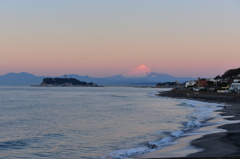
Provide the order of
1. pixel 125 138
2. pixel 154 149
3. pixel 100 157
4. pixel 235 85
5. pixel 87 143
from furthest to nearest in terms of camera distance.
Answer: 1. pixel 235 85
2. pixel 125 138
3. pixel 87 143
4. pixel 154 149
5. pixel 100 157

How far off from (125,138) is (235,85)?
87.1 meters

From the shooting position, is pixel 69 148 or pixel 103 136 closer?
pixel 69 148

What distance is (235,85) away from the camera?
98312 mm

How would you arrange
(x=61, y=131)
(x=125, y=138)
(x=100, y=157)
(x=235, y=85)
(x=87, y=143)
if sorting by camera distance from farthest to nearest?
1. (x=235, y=85)
2. (x=61, y=131)
3. (x=125, y=138)
4. (x=87, y=143)
5. (x=100, y=157)

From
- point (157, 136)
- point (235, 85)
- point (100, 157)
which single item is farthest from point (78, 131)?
point (235, 85)

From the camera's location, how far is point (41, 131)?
936 inches

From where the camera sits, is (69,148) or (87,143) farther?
(87,143)

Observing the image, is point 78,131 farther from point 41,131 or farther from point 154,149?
point 154,149

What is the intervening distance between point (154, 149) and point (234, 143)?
449 centimetres

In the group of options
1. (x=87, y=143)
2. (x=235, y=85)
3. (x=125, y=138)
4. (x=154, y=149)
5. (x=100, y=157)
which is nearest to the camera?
(x=100, y=157)

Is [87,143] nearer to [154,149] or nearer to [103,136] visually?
Result: [103,136]

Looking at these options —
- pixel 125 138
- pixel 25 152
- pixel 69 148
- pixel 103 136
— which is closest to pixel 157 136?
pixel 125 138

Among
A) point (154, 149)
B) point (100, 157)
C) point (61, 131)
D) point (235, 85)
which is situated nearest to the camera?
point (100, 157)

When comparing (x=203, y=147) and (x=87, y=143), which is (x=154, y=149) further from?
(x=87, y=143)
